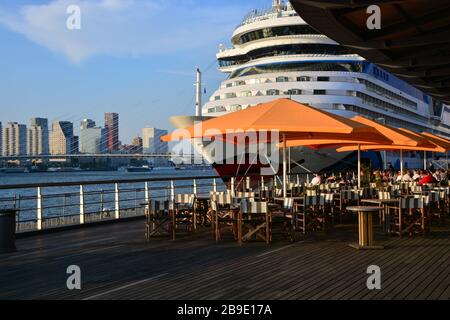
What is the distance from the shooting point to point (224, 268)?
6.29 meters

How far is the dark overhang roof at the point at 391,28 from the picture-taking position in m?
8.83

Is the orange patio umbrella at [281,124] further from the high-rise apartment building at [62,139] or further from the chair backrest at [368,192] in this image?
the high-rise apartment building at [62,139]

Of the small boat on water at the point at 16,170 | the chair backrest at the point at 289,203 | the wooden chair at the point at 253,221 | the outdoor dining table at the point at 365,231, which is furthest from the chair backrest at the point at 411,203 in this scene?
the small boat on water at the point at 16,170

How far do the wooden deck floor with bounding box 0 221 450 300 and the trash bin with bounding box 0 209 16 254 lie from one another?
178mm

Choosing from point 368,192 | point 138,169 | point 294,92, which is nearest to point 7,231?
point 368,192

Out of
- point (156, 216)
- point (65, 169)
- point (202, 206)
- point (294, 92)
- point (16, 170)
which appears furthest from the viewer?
point (65, 169)

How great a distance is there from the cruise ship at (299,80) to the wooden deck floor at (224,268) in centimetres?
1552

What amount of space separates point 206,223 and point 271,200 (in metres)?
1.44

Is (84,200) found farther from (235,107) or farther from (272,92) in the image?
(272,92)

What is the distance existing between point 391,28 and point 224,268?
6344mm

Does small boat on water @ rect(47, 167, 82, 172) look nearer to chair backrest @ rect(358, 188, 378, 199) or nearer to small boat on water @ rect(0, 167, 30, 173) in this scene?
small boat on water @ rect(0, 167, 30, 173)

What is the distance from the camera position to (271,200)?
10727 millimetres

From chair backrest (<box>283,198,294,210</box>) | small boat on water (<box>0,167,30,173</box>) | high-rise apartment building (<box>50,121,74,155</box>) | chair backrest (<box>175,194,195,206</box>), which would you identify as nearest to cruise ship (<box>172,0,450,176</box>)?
chair backrest (<box>175,194,195,206</box>)

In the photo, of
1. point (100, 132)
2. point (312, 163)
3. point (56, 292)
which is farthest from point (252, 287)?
point (100, 132)
